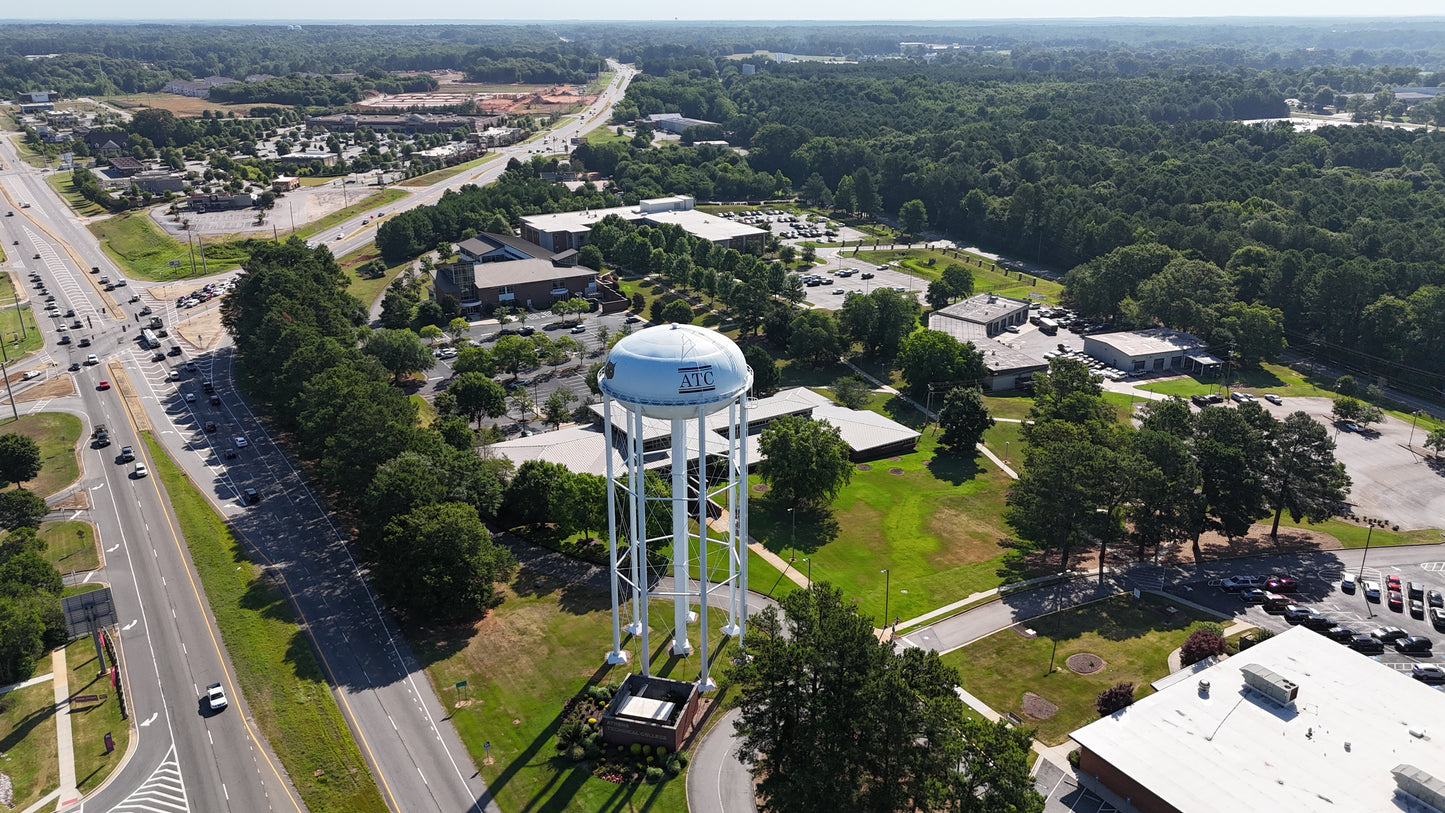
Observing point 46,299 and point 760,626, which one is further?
point 46,299

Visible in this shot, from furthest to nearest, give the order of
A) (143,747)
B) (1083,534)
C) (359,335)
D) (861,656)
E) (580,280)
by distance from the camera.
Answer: (580,280) → (359,335) → (1083,534) → (143,747) → (861,656)

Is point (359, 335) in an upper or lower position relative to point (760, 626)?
lower

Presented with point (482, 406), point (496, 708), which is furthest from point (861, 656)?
point (482, 406)

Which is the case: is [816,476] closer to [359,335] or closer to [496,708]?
[496,708]

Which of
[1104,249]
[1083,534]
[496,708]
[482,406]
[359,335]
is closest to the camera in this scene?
[496,708]

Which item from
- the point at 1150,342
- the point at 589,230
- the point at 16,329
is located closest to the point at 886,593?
the point at 1150,342

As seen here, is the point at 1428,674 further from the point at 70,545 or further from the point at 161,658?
the point at 70,545
